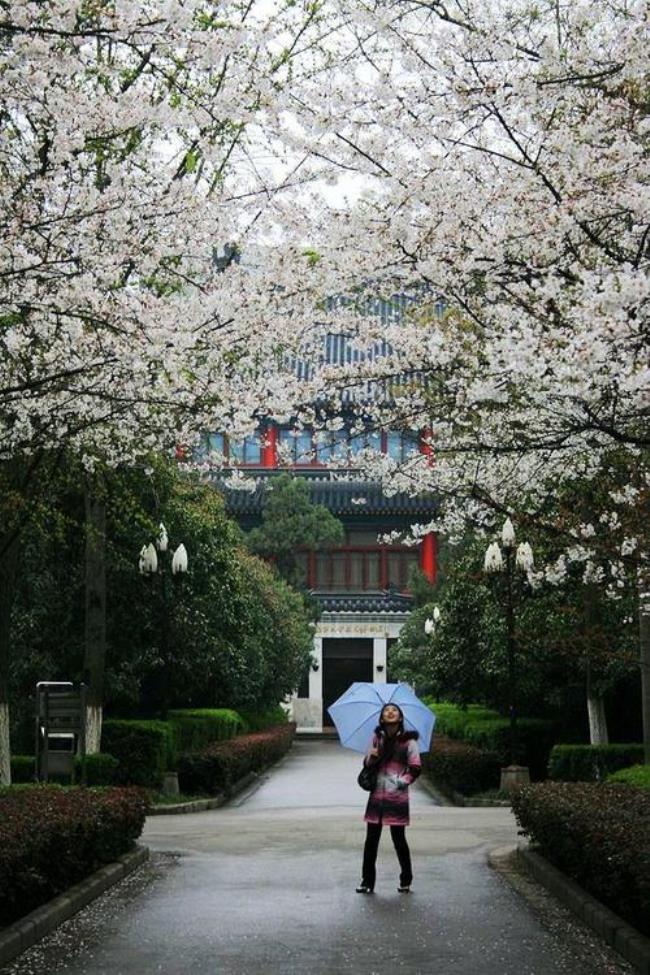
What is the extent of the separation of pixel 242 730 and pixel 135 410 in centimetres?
2574

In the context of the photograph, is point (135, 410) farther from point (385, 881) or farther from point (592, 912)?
point (592, 912)

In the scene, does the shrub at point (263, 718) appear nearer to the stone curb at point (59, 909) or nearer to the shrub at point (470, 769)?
the shrub at point (470, 769)

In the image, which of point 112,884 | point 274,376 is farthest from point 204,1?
point 112,884

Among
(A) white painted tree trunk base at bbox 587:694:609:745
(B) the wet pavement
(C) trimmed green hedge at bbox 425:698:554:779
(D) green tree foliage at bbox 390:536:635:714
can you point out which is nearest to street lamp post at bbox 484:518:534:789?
(D) green tree foliage at bbox 390:536:635:714

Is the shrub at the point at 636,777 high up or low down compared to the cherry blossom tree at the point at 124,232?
down

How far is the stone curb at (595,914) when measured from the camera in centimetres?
813

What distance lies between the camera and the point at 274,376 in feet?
47.3

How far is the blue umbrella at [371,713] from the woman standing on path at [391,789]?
103 centimetres

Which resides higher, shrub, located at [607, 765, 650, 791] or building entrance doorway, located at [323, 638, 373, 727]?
building entrance doorway, located at [323, 638, 373, 727]

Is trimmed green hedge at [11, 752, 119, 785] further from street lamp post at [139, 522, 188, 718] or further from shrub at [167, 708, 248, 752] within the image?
shrub at [167, 708, 248, 752]

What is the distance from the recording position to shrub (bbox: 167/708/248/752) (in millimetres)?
25766

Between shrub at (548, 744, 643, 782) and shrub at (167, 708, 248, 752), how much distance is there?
7.35 metres

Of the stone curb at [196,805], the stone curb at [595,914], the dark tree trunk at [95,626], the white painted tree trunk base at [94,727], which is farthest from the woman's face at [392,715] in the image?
the white painted tree trunk base at [94,727]

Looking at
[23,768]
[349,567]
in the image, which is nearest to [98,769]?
[23,768]
